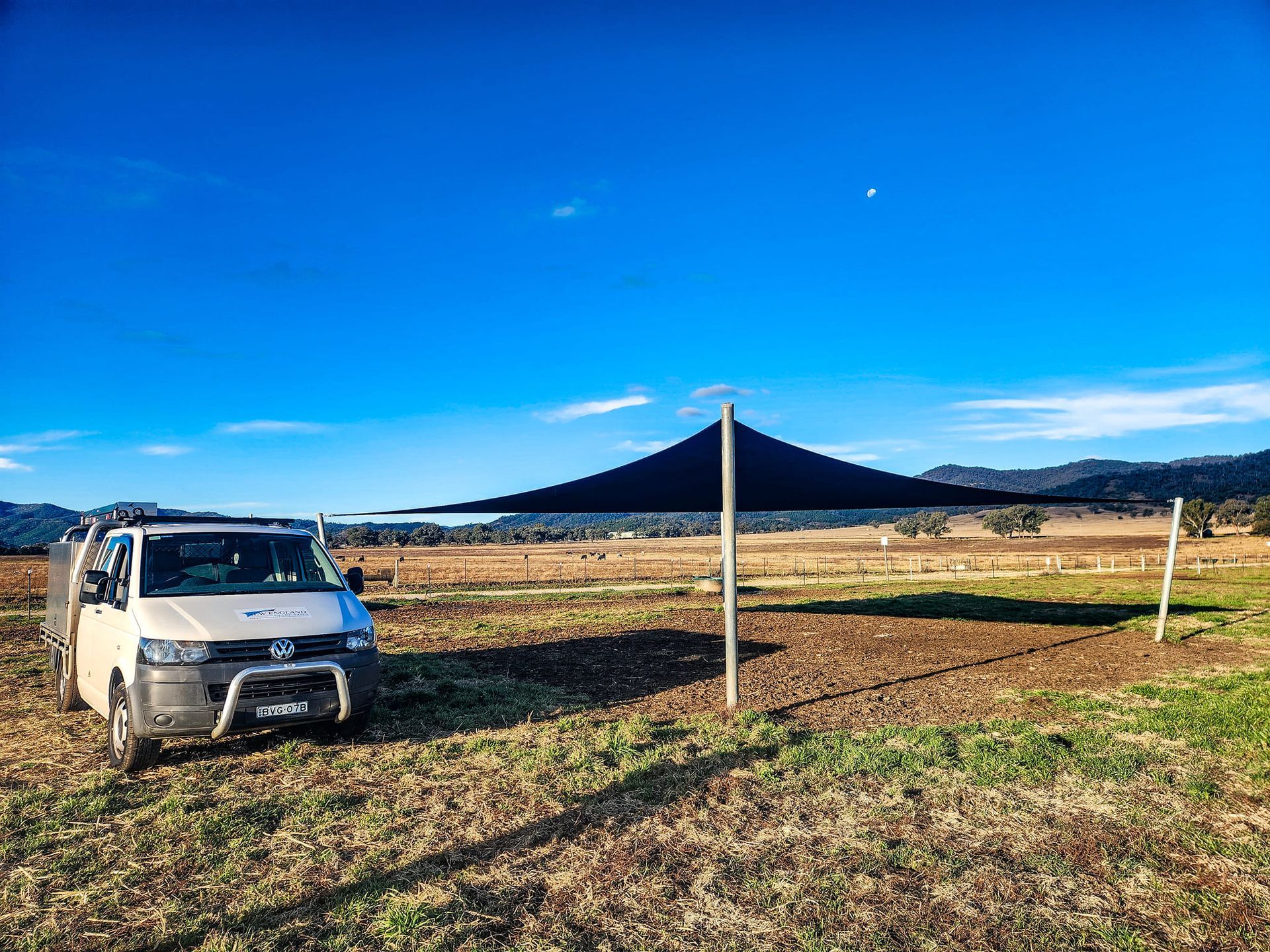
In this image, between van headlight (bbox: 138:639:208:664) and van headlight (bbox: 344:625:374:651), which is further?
van headlight (bbox: 344:625:374:651)

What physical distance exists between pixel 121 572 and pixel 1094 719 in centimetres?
915

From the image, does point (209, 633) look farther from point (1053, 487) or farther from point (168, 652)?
point (1053, 487)

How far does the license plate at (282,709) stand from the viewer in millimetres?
5355

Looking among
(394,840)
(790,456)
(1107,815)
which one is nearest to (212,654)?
(394,840)

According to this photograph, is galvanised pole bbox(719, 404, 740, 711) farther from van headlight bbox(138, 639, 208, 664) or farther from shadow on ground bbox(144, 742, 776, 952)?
van headlight bbox(138, 639, 208, 664)

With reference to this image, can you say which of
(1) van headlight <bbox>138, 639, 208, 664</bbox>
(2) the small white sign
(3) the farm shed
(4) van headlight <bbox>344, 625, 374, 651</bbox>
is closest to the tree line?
(3) the farm shed

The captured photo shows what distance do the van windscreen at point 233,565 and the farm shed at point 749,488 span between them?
503 cm

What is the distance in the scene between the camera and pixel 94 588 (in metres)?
6.45

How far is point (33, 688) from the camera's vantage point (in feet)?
28.7

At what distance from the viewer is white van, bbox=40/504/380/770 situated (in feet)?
17.2

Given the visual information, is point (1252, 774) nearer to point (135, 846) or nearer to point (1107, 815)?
point (1107, 815)

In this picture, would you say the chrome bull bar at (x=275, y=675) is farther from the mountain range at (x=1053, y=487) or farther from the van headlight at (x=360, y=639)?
the mountain range at (x=1053, y=487)

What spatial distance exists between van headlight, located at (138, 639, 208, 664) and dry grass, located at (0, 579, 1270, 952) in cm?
94

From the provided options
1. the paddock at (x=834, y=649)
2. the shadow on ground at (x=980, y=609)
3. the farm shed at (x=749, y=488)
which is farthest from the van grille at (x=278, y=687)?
the shadow on ground at (x=980, y=609)
